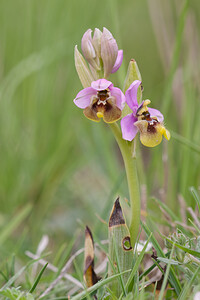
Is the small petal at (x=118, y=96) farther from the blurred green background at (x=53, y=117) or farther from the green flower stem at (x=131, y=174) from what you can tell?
the blurred green background at (x=53, y=117)

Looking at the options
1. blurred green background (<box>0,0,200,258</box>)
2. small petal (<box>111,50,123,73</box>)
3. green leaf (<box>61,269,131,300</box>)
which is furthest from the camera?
blurred green background (<box>0,0,200,258</box>)

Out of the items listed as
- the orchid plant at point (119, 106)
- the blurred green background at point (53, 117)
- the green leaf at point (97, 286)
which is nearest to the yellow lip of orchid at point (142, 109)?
the orchid plant at point (119, 106)

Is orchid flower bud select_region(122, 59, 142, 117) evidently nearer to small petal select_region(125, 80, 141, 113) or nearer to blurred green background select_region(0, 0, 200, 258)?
small petal select_region(125, 80, 141, 113)

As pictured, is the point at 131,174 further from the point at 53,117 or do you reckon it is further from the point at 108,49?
the point at 53,117

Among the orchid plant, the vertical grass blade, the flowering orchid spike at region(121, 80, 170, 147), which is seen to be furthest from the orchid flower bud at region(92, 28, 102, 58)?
the vertical grass blade

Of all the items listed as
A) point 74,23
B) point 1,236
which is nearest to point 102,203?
point 1,236

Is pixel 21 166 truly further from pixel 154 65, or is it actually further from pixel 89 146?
pixel 154 65

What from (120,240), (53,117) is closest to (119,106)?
(120,240)

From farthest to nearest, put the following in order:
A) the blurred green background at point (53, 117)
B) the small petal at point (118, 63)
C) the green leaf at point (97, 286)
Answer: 1. the blurred green background at point (53, 117)
2. the small petal at point (118, 63)
3. the green leaf at point (97, 286)
